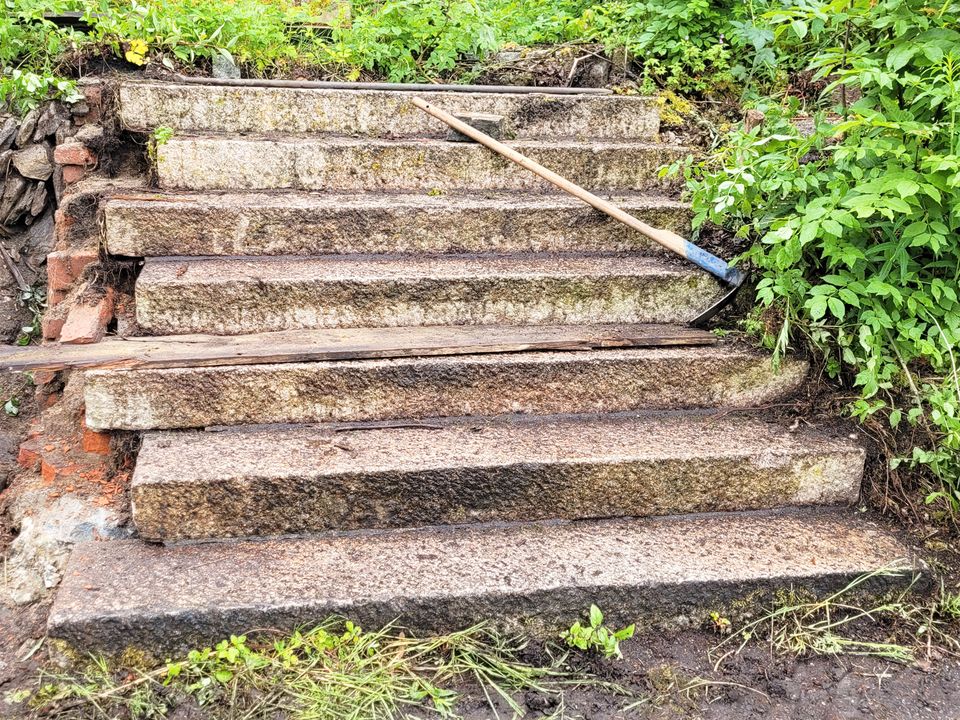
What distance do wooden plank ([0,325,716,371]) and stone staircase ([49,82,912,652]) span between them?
0.10 feet

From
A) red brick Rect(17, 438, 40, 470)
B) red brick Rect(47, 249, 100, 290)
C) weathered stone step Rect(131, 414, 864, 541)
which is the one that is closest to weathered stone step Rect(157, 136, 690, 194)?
red brick Rect(47, 249, 100, 290)

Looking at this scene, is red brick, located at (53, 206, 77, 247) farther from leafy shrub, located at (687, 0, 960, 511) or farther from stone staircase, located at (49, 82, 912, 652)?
leafy shrub, located at (687, 0, 960, 511)

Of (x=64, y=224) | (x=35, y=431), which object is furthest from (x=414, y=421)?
(x=64, y=224)

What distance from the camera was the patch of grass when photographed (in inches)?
90.8

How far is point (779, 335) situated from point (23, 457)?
2923 mm

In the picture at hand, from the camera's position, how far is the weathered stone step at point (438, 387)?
2600 mm

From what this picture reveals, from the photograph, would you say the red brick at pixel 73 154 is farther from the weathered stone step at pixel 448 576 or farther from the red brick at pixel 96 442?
the weathered stone step at pixel 448 576

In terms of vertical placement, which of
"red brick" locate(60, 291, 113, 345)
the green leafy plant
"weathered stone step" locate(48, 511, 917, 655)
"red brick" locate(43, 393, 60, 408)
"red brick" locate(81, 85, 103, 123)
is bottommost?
"weathered stone step" locate(48, 511, 917, 655)

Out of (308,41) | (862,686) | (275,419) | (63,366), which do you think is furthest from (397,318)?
(308,41)

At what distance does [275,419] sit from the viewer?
2709 millimetres

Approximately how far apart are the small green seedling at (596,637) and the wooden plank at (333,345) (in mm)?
1036

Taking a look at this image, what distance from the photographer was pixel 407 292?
3027 mm

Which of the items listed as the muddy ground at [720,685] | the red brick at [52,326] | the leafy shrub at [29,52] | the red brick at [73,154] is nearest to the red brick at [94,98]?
the leafy shrub at [29,52]

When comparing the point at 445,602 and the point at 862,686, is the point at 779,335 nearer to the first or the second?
the point at 862,686
